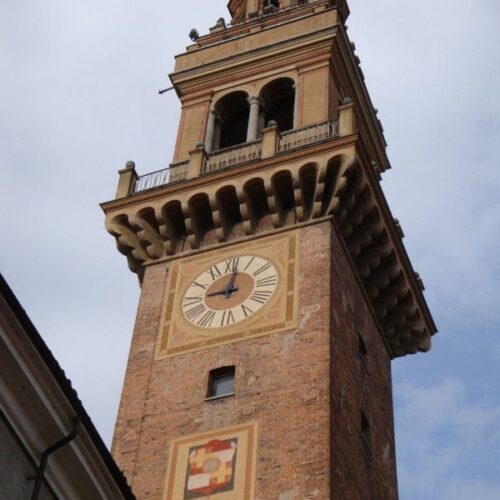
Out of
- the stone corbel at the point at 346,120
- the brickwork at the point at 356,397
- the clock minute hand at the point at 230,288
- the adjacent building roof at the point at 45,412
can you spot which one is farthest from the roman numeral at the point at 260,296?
the adjacent building roof at the point at 45,412

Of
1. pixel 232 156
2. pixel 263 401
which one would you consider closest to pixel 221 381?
pixel 263 401

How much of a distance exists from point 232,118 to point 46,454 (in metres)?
20.0

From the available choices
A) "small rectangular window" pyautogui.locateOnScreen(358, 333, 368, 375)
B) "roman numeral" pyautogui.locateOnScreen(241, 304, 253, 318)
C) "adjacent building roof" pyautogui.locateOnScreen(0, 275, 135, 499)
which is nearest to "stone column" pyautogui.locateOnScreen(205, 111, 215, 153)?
"roman numeral" pyautogui.locateOnScreen(241, 304, 253, 318)

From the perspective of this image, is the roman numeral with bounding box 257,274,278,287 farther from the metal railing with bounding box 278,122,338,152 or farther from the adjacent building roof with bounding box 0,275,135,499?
the adjacent building roof with bounding box 0,275,135,499

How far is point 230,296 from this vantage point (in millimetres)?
24953

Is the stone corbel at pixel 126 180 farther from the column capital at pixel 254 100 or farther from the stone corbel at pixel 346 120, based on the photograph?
the stone corbel at pixel 346 120

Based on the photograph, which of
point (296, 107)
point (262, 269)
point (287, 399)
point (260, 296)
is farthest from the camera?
point (296, 107)

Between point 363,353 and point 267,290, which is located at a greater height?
point 267,290

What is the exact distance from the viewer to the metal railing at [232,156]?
27500 mm

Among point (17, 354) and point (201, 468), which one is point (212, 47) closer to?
point (201, 468)

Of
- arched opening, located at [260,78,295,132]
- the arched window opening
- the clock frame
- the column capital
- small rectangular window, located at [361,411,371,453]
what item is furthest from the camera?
the arched window opening

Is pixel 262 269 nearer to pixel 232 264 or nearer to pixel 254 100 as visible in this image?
pixel 232 264

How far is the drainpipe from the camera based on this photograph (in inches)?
A: 477

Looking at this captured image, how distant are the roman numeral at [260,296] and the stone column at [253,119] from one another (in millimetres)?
5195
